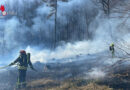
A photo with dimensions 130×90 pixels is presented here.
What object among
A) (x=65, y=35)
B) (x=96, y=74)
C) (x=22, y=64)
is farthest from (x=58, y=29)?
(x=96, y=74)

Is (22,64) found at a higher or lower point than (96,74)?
higher

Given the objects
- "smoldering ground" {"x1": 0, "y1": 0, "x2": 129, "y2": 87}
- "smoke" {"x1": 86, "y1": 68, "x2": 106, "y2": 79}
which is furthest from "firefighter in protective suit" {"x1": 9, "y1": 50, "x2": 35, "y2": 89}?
"smoke" {"x1": 86, "y1": 68, "x2": 106, "y2": 79}

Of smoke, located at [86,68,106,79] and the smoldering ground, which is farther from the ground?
the smoldering ground

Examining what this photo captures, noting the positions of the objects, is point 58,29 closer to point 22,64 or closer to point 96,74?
point 22,64

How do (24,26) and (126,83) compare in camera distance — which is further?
(24,26)

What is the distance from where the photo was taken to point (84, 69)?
348 inches

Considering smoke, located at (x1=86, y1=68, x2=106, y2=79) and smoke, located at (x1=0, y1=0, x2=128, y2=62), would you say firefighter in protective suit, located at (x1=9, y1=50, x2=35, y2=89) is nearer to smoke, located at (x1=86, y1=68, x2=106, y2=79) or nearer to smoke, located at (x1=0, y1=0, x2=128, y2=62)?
smoke, located at (x1=0, y1=0, x2=128, y2=62)

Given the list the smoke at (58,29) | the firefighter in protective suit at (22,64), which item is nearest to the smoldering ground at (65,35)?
the smoke at (58,29)

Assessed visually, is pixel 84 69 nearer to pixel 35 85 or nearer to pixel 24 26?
pixel 35 85

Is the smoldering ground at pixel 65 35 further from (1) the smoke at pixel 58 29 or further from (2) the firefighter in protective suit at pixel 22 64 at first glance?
(2) the firefighter in protective suit at pixel 22 64

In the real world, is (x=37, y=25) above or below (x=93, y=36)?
above

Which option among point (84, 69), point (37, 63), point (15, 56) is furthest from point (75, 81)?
point (15, 56)

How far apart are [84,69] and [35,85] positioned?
2.50 metres

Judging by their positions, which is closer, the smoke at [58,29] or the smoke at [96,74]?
the smoke at [96,74]
